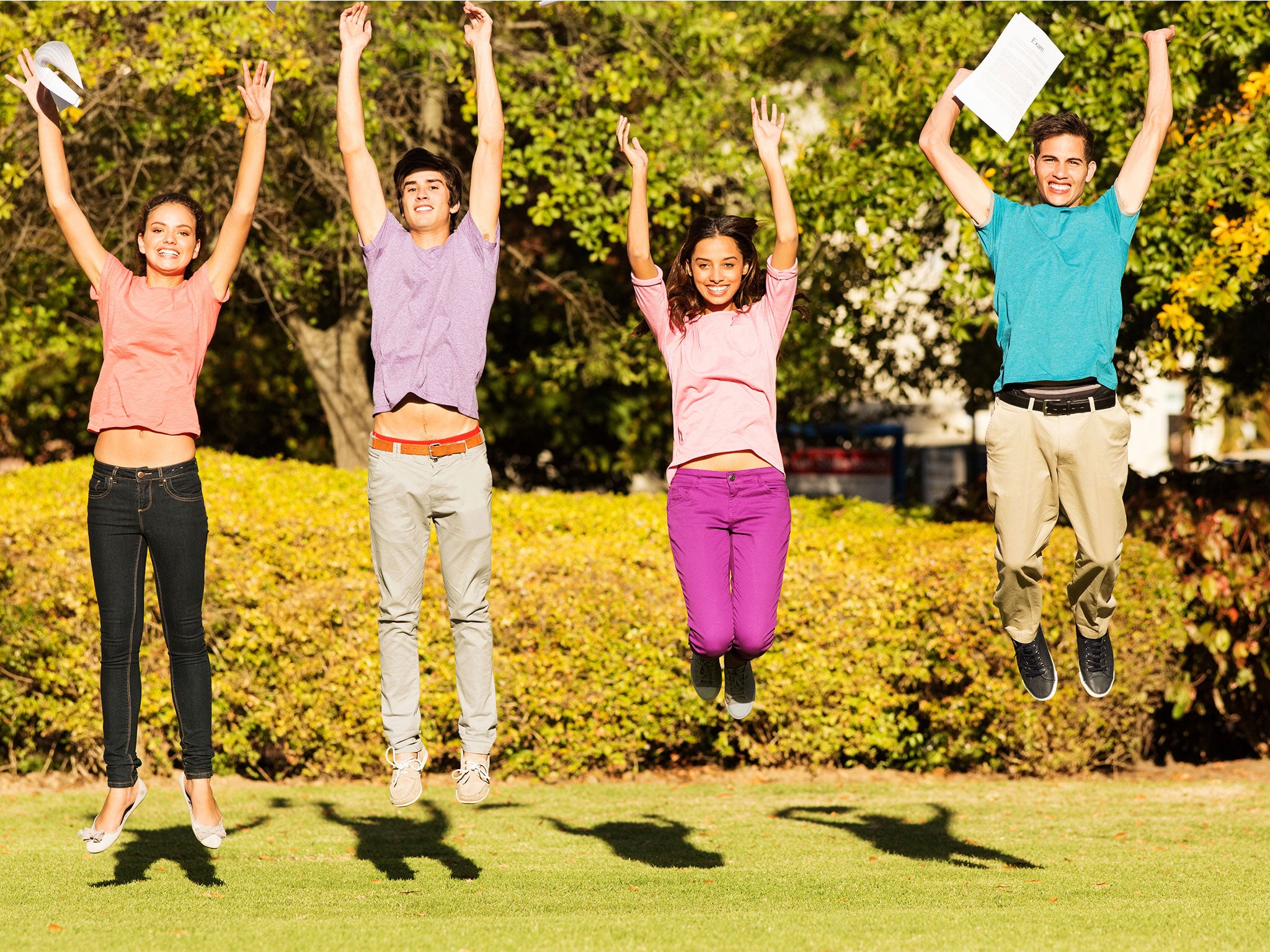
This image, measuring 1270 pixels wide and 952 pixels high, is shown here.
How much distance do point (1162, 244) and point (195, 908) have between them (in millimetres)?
6920

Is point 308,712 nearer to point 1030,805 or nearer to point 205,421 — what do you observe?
point 1030,805

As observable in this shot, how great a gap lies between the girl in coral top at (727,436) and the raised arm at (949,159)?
641 millimetres

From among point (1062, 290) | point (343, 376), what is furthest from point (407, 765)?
point (343, 376)

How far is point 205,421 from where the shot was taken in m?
17.1

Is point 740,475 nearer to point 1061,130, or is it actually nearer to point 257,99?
point 1061,130

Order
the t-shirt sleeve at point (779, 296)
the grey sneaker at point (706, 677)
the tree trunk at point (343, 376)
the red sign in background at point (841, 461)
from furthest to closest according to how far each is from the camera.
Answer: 1. the red sign in background at point (841, 461)
2. the tree trunk at point (343, 376)
3. the grey sneaker at point (706, 677)
4. the t-shirt sleeve at point (779, 296)

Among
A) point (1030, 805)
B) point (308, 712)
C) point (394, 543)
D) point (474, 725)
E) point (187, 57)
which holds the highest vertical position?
point (187, 57)

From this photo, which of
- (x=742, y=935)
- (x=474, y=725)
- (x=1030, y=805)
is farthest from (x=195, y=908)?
(x=1030, y=805)

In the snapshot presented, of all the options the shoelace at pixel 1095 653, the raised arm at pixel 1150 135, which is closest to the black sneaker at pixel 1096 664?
the shoelace at pixel 1095 653

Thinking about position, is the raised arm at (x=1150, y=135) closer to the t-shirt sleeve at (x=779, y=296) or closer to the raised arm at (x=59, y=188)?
the t-shirt sleeve at (x=779, y=296)

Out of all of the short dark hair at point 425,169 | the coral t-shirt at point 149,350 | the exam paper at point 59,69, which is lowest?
the coral t-shirt at point 149,350

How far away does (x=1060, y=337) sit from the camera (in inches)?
236

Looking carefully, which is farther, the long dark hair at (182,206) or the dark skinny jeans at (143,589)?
the long dark hair at (182,206)

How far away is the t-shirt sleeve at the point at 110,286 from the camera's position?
6016 mm
